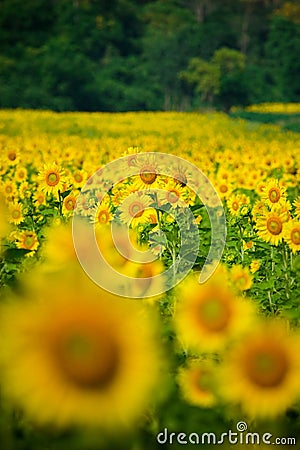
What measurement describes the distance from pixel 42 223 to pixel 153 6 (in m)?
34.9

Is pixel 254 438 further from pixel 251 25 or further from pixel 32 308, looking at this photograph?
pixel 251 25

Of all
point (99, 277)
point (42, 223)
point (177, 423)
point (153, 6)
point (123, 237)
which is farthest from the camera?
point (153, 6)

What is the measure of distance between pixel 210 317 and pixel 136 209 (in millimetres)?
1642

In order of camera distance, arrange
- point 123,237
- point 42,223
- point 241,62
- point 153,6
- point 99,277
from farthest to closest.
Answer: point 153,6
point 241,62
point 42,223
point 123,237
point 99,277

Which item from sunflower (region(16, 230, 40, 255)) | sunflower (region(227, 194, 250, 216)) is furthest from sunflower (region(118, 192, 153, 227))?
sunflower (region(227, 194, 250, 216))

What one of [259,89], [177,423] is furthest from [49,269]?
[259,89]

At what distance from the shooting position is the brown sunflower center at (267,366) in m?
0.69

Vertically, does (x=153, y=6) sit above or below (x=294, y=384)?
above

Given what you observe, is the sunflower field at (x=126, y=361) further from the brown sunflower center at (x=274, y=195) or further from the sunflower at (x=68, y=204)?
the sunflower at (x=68, y=204)

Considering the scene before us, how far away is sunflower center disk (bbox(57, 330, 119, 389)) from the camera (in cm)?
49

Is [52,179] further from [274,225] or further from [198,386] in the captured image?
[198,386]

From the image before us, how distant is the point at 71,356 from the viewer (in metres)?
0.50

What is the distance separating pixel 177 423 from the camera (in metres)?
0.77
